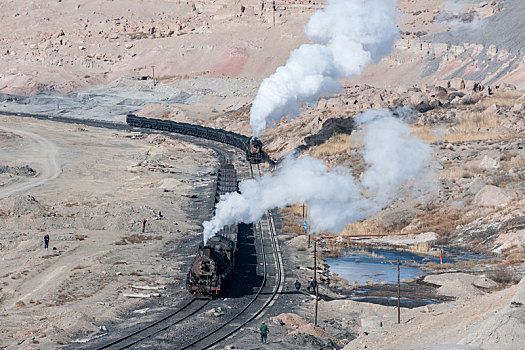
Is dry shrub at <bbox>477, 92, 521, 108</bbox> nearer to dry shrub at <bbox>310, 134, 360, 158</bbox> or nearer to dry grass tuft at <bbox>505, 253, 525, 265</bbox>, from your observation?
dry shrub at <bbox>310, 134, 360, 158</bbox>

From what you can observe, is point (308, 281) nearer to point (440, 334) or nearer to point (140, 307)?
point (140, 307)

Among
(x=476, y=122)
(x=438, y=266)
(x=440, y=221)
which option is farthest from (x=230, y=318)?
(x=476, y=122)

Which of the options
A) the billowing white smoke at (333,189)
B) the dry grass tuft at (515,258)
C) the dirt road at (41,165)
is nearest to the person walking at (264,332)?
the billowing white smoke at (333,189)

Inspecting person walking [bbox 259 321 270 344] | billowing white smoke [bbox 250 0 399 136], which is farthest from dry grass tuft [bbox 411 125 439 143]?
person walking [bbox 259 321 270 344]

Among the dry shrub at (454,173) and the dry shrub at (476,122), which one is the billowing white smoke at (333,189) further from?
the dry shrub at (476,122)

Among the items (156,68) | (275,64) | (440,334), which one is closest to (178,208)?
(440,334)

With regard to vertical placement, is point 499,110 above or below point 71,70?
below

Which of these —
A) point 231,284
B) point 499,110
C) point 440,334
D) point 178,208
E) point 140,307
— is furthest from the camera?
point 499,110
